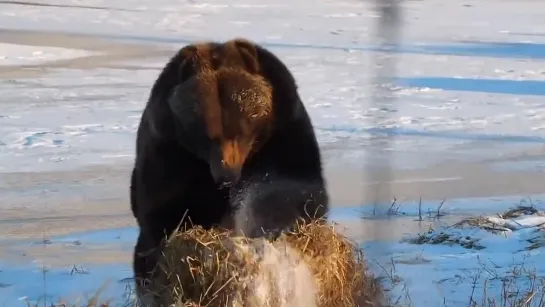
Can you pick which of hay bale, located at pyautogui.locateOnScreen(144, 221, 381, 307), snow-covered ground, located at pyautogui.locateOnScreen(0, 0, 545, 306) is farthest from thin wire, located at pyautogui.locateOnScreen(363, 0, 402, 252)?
hay bale, located at pyautogui.locateOnScreen(144, 221, 381, 307)

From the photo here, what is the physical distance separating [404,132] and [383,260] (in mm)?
4040

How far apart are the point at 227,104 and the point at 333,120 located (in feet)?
19.3

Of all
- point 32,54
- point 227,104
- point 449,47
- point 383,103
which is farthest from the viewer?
point 449,47

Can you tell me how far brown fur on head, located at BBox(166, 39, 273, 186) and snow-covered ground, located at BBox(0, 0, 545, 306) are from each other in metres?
1.28

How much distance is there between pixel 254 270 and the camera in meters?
3.38

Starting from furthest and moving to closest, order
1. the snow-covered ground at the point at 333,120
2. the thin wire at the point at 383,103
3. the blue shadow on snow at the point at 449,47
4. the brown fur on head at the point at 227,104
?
1. the blue shadow on snow at the point at 449,47
2. the thin wire at the point at 383,103
3. the snow-covered ground at the point at 333,120
4. the brown fur on head at the point at 227,104

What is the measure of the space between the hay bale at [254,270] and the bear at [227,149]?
0.22m

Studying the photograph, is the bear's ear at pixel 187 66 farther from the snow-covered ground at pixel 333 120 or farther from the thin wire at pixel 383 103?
the thin wire at pixel 383 103

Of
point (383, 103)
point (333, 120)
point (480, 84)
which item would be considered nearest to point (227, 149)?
point (333, 120)

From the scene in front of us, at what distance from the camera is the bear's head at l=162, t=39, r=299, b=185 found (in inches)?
153

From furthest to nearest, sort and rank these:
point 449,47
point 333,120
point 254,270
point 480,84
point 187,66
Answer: point 449,47, point 480,84, point 333,120, point 187,66, point 254,270

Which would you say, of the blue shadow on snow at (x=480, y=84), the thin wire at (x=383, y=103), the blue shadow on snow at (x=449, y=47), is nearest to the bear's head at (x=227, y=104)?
the thin wire at (x=383, y=103)

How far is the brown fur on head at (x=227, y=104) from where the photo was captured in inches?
153

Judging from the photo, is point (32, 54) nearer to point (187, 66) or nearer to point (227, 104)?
point (187, 66)
